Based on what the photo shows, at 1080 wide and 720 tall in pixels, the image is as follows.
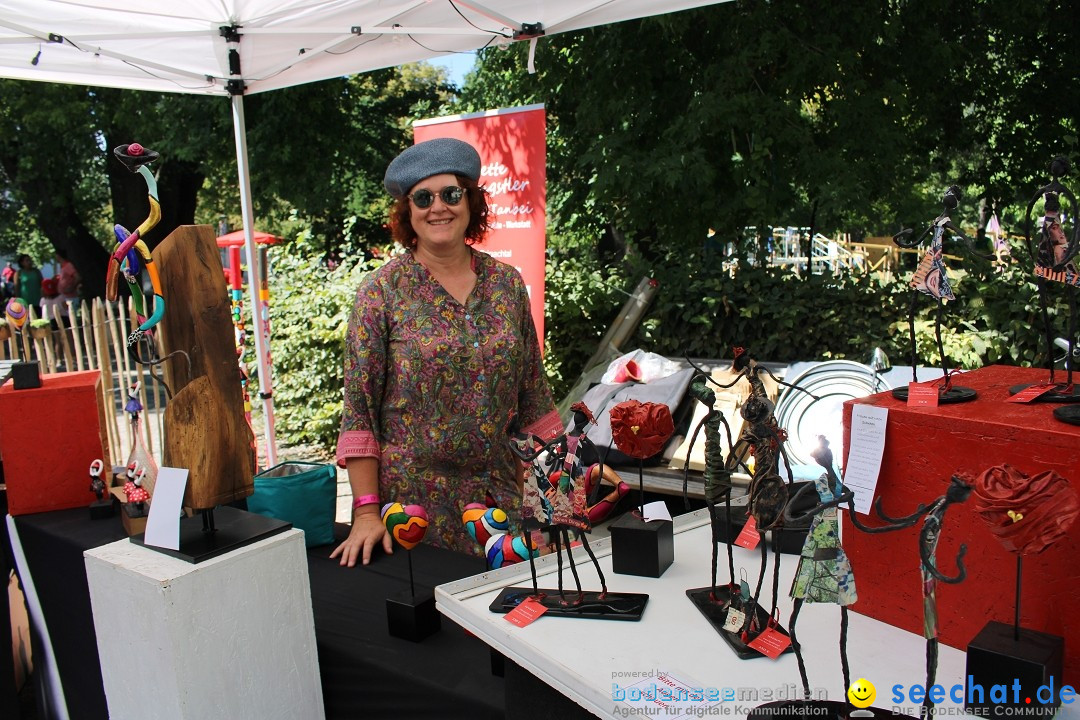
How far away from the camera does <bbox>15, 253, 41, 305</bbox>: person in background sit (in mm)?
11711

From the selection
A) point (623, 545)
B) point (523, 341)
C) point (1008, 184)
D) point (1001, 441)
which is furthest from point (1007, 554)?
point (1008, 184)

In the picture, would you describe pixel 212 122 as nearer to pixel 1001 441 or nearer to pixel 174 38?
pixel 174 38

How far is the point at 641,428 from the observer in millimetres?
1621

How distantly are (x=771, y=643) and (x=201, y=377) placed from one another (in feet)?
4.10

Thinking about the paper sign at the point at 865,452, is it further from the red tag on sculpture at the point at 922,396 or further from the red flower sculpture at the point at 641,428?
the red flower sculpture at the point at 641,428

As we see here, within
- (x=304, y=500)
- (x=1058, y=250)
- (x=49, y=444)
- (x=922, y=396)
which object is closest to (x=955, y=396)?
(x=922, y=396)

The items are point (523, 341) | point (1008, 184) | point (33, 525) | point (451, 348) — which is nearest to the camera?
point (451, 348)

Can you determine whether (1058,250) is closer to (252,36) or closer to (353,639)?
(353,639)

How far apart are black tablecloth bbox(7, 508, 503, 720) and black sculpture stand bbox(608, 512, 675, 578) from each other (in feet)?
1.16

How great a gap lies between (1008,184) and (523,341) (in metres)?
5.19

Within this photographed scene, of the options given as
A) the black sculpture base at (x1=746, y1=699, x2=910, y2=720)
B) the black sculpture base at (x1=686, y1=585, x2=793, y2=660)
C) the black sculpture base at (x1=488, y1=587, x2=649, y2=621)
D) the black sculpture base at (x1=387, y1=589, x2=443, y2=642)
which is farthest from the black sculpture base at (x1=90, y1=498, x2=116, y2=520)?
the black sculpture base at (x1=746, y1=699, x2=910, y2=720)

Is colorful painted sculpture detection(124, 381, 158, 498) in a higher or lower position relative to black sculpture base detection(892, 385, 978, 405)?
lower

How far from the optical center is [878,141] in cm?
492

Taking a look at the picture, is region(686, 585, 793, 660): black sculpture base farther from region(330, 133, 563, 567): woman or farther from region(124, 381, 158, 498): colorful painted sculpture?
region(124, 381, 158, 498): colorful painted sculpture
